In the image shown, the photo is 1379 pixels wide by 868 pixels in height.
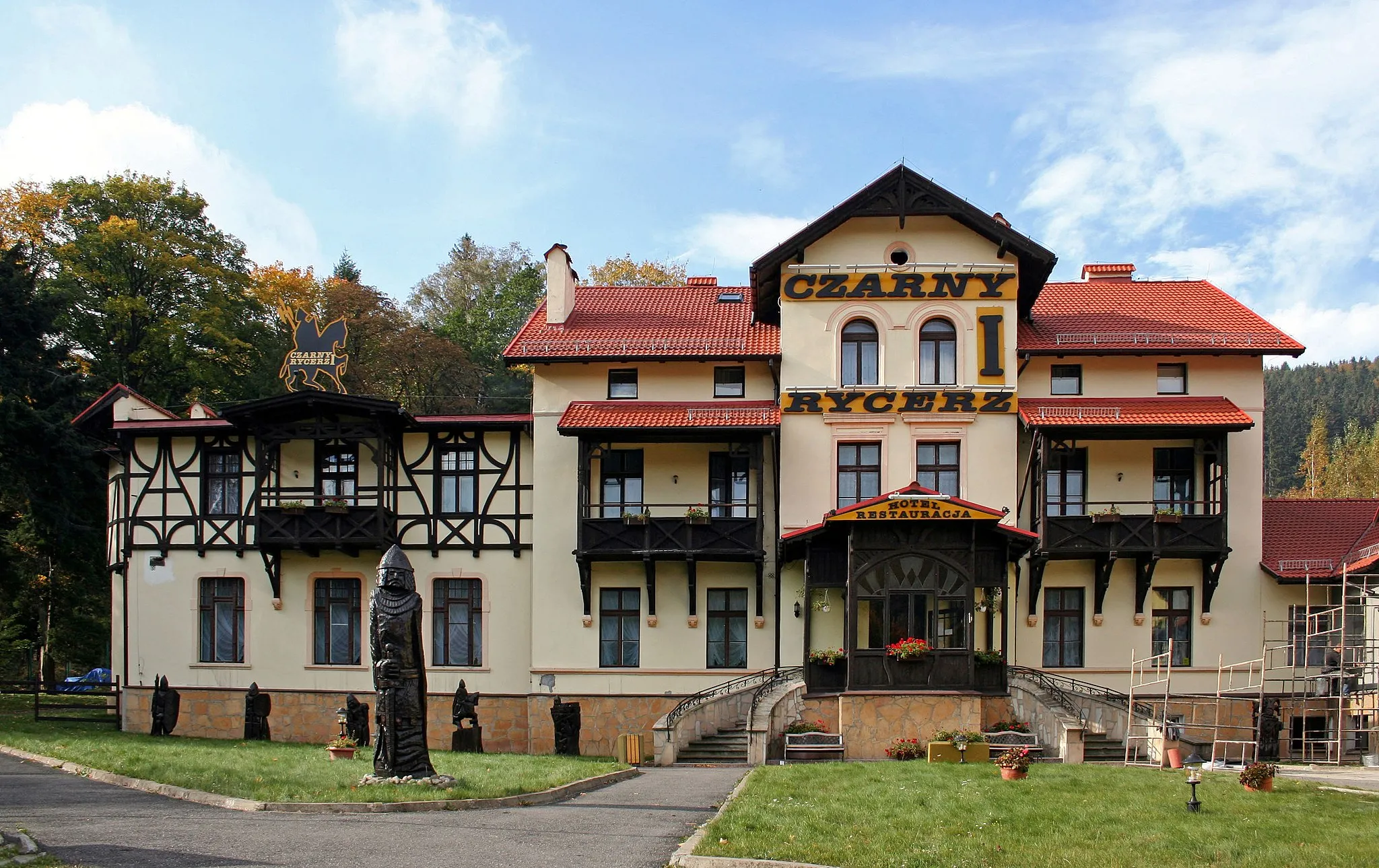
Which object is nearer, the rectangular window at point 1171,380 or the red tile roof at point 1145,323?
the red tile roof at point 1145,323

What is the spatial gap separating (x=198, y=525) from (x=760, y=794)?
65.5 feet

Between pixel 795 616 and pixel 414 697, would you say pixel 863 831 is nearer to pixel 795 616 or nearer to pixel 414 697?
pixel 414 697

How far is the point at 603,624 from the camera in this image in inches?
1260

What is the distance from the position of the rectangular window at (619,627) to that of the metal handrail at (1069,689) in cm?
856

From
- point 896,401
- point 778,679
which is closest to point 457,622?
point 778,679

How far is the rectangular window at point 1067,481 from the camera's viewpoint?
103 ft

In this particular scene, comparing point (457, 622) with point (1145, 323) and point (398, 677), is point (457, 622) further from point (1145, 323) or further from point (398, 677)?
point (1145, 323)

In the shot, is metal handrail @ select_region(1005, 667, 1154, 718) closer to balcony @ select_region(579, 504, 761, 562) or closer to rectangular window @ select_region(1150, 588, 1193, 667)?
rectangular window @ select_region(1150, 588, 1193, 667)

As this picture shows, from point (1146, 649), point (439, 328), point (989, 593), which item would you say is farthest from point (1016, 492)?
point (439, 328)

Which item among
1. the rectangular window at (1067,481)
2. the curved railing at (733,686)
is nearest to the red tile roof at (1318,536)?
the rectangular window at (1067,481)

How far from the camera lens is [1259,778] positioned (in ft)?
60.9

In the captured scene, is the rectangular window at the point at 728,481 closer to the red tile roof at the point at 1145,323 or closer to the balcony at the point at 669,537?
the balcony at the point at 669,537

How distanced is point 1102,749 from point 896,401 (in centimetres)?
897

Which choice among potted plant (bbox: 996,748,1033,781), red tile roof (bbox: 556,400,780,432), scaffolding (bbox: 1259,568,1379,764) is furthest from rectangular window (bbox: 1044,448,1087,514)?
potted plant (bbox: 996,748,1033,781)
